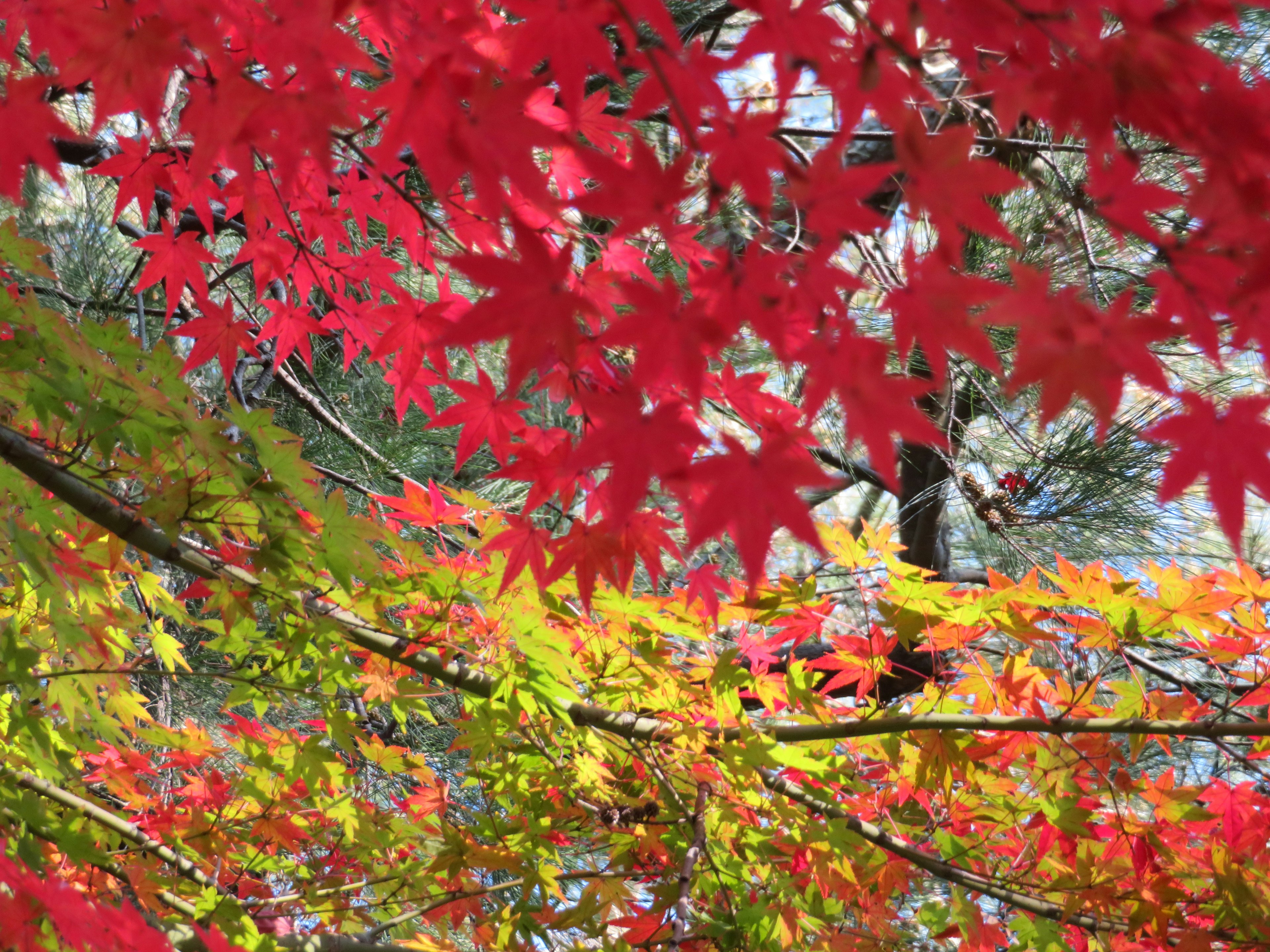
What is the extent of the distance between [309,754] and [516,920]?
1.45 feet

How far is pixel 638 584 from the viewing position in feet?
9.02

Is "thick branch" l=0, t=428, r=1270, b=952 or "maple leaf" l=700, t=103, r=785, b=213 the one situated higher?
"maple leaf" l=700, t=103, r=785, b=213

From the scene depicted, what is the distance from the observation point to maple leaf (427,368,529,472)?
1.04 meters

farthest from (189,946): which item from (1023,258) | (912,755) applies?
(1023,258)

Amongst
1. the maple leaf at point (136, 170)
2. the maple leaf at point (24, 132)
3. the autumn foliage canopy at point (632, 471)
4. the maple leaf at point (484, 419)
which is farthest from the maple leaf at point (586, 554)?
the maple leaf at point (136, 170)

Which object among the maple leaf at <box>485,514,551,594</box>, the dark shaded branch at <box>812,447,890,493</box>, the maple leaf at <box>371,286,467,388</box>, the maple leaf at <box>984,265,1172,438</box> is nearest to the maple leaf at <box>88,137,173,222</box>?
the maple leaf at <box>371,286,467,388</box>

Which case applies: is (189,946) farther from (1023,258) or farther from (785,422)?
(1023,258)

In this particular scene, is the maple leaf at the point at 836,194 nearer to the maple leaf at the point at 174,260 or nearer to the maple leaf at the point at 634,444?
the maple leaf at the point at 634,444

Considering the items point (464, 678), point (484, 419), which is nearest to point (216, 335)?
point (484, 419)

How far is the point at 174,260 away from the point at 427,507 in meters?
0.51

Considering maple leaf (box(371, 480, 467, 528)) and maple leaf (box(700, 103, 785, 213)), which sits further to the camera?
maple leaf (box(371, 480, 467, 528))

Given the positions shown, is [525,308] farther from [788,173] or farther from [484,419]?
[484,419]

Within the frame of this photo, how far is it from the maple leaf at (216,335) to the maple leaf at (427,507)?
0.31m

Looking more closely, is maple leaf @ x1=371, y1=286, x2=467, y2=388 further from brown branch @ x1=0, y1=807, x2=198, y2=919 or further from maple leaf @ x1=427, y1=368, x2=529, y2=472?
brown branch @ x1=0, y1=807, x2=198, y2=919
